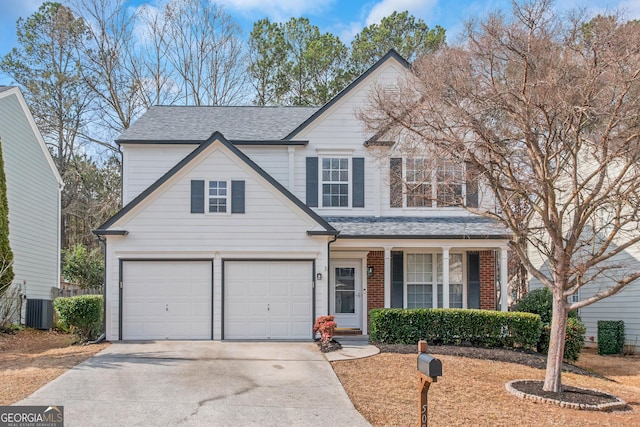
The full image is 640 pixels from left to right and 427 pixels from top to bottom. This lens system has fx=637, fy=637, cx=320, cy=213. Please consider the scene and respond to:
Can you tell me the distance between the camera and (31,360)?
13406 millimetres

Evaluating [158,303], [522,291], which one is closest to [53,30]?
[158,303]

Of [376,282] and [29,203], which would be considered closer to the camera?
[376,282]

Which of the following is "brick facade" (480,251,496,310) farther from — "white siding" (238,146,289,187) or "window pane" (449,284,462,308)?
"white siding" (238,146,289,187)

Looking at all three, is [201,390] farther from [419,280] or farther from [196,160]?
[419,280]

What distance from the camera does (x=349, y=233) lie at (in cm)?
1750

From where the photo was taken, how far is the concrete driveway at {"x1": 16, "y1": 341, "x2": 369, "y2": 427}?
30.4 feet

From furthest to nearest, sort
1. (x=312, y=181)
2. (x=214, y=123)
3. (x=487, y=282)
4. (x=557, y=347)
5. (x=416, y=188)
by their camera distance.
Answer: (x=214, y=123) → (x=312, y=181) → (x=487, y=282) → (x=416, y=188) → (x=557, y=347)

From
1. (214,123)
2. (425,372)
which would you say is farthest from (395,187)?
(425,372)

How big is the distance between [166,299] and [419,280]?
742 cm

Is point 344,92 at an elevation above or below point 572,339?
above

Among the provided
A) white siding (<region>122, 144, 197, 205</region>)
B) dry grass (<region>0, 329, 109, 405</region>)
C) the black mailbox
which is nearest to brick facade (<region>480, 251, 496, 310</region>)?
white siding (<region>122, 144, 197, 205</region>)

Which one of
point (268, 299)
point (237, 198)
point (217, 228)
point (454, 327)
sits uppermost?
point (237, 198)

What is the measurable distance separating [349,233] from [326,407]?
7.86 meters

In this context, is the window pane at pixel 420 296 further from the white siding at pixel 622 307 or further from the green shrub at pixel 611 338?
the green shrub at pixel 611 338
